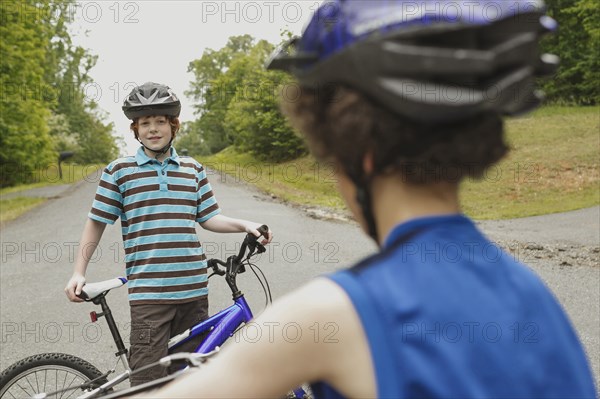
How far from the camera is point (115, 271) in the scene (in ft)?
28.0

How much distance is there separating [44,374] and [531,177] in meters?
18.0

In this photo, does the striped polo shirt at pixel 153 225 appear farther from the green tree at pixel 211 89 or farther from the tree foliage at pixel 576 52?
the green tree at pixel 211 89

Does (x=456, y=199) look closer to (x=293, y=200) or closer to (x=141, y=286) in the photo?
(x=141, y=286)

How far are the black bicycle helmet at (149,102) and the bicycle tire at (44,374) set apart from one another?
1.40 m

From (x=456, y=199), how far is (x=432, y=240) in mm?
110

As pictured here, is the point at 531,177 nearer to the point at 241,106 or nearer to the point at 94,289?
the point at 94,289

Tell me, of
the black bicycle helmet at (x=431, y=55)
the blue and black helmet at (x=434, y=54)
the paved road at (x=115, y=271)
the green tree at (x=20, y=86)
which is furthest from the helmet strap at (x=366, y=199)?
the green tree at (x=20, y=86)

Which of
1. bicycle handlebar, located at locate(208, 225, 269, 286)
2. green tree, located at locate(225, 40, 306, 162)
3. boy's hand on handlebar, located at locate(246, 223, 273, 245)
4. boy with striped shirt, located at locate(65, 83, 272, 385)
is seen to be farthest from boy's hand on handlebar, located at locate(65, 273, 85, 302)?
green tree, located at locate(225, 40, 306, 162)

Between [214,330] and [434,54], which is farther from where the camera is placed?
[214,330]

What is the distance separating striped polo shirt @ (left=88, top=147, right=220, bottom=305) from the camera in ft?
9.94

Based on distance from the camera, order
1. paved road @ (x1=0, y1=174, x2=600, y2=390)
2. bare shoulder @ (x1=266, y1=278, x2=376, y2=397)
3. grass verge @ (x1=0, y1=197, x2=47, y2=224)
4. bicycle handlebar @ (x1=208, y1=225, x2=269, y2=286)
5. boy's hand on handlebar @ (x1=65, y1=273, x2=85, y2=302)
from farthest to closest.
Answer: grass verge @ (x1=0, y1=197, x2=47, y2=224)
paved road @ (x1=0, y1=174, x2=600, y2=390)
bicycle handlebar @ (x1=208, y1=225, x2=269, y2=286)
boy's hand on handlebar @ (x1=65, y1=273, x2=85, y2=302)
bare shoulder @ (x1=266, y1=278, x2=376, y2=397)

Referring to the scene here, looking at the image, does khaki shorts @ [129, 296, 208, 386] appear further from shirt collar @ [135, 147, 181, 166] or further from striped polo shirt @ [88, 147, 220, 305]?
shirt collar @ [135, 147, 181, 166]

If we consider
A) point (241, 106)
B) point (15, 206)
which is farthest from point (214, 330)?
point (241, 106)

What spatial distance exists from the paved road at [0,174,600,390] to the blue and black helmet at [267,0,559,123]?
4300mm
